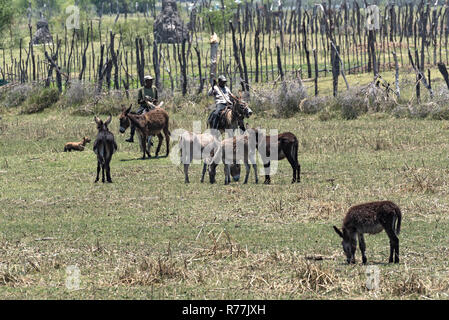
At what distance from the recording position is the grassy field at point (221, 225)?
7996 millimetres

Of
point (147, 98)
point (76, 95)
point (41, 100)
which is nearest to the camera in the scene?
point (147, 98)

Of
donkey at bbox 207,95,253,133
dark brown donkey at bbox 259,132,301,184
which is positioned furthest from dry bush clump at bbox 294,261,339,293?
donkey at bbox 207,95,253,133

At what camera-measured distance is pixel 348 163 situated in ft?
53.1

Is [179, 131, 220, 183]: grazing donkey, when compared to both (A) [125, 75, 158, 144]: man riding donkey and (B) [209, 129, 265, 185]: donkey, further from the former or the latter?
(A) [125, 75, 158, 144]: man riding donkey

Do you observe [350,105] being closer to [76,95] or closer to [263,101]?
[263,101]

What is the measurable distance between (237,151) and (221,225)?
3.57 metres

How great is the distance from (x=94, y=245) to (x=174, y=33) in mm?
48818

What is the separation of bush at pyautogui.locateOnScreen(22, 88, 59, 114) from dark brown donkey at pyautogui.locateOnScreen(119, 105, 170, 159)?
11.1 metres

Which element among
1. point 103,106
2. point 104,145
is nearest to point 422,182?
point 104,145

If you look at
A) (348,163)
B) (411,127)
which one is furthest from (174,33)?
(348,163)

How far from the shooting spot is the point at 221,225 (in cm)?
1113

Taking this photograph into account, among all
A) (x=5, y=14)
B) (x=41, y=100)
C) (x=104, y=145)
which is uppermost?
(x=5, y=14)
